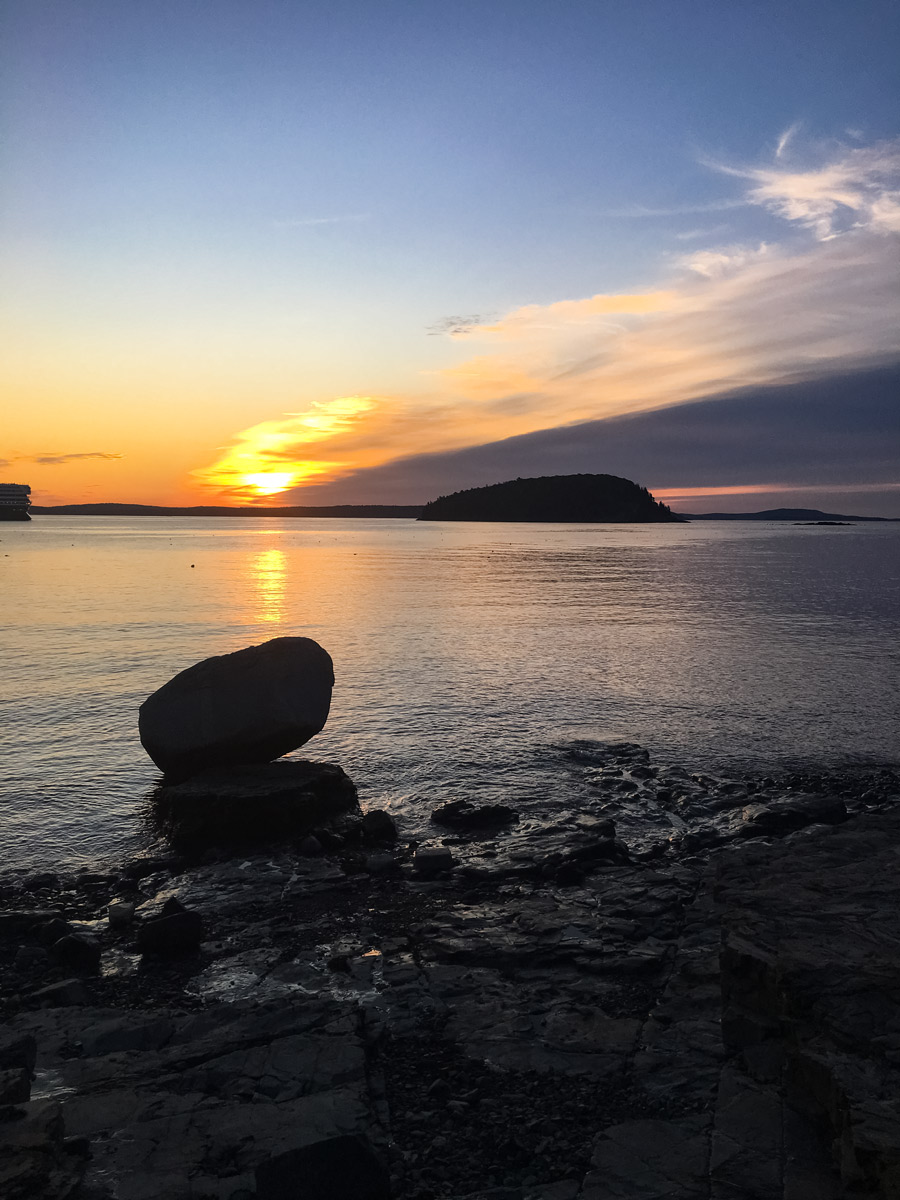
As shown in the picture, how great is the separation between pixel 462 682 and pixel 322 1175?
18.0 metres

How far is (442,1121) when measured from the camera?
5.76m

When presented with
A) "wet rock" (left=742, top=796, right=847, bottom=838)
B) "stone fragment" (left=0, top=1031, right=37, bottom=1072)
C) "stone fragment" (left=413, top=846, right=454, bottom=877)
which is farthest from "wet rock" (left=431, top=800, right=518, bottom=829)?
"stone fragment" (left=0, top=1031, right=37, bottom=1072)

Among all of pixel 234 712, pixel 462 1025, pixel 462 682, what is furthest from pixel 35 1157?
pixel 462 682

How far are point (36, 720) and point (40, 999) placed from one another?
12.2m

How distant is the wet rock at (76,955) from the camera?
8.25 meters

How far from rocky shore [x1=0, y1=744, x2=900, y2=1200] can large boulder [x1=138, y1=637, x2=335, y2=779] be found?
280cm

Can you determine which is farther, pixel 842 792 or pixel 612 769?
pixel 612 769

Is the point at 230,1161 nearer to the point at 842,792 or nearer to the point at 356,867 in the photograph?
the point at 356,867

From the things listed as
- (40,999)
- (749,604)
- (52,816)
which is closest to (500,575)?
(749,604)

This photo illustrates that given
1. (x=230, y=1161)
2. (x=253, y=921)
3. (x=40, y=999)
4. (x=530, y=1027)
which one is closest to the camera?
(x=230, y=1161)

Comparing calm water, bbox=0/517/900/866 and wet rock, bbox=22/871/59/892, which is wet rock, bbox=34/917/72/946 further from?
calm water, bbox=0/517/900/866

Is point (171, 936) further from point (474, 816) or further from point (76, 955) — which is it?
point (474, 816)

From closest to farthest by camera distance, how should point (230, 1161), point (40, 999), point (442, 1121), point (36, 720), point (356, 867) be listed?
point (230, 1161) → point (442, 1121) → point (40, 999) → point (356, 867) → point (36, 720)

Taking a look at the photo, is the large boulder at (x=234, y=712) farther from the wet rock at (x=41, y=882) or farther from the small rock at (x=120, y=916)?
the small rock at (x=120, y=916)
